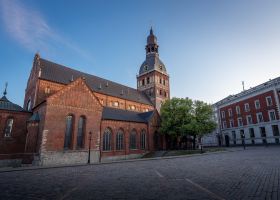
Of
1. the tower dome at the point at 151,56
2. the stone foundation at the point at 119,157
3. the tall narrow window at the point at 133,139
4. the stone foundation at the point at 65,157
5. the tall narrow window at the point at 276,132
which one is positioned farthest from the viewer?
the tower dome at the point at 151,56

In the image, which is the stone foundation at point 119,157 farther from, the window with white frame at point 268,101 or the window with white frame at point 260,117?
the window with white frame at point 268,101

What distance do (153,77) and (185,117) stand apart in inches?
790

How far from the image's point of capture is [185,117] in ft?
119

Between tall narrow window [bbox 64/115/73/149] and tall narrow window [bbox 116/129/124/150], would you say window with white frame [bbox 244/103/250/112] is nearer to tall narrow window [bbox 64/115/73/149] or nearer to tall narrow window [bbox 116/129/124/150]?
tall narrow window [bbox 116/129/124/150]

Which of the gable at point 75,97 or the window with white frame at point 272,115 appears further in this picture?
the window with white frame at point 272,115

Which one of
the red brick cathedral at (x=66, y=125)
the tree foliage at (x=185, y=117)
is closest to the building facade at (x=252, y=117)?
the tree foliage at (x=185, y=117)

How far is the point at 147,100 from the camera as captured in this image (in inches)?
2045

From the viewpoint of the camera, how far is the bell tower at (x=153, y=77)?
52625 mm

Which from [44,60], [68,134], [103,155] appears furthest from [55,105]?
[44,60]

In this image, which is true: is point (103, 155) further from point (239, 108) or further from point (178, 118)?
point (239, 108)

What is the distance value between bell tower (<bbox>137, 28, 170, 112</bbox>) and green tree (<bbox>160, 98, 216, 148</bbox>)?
47.2 ft

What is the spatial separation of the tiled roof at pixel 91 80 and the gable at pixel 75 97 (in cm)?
727

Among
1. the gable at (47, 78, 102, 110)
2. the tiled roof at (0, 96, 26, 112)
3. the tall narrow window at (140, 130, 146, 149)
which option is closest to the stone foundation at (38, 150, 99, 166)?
the gable at (47, 78, 102, 110)

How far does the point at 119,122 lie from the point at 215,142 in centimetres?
4289
